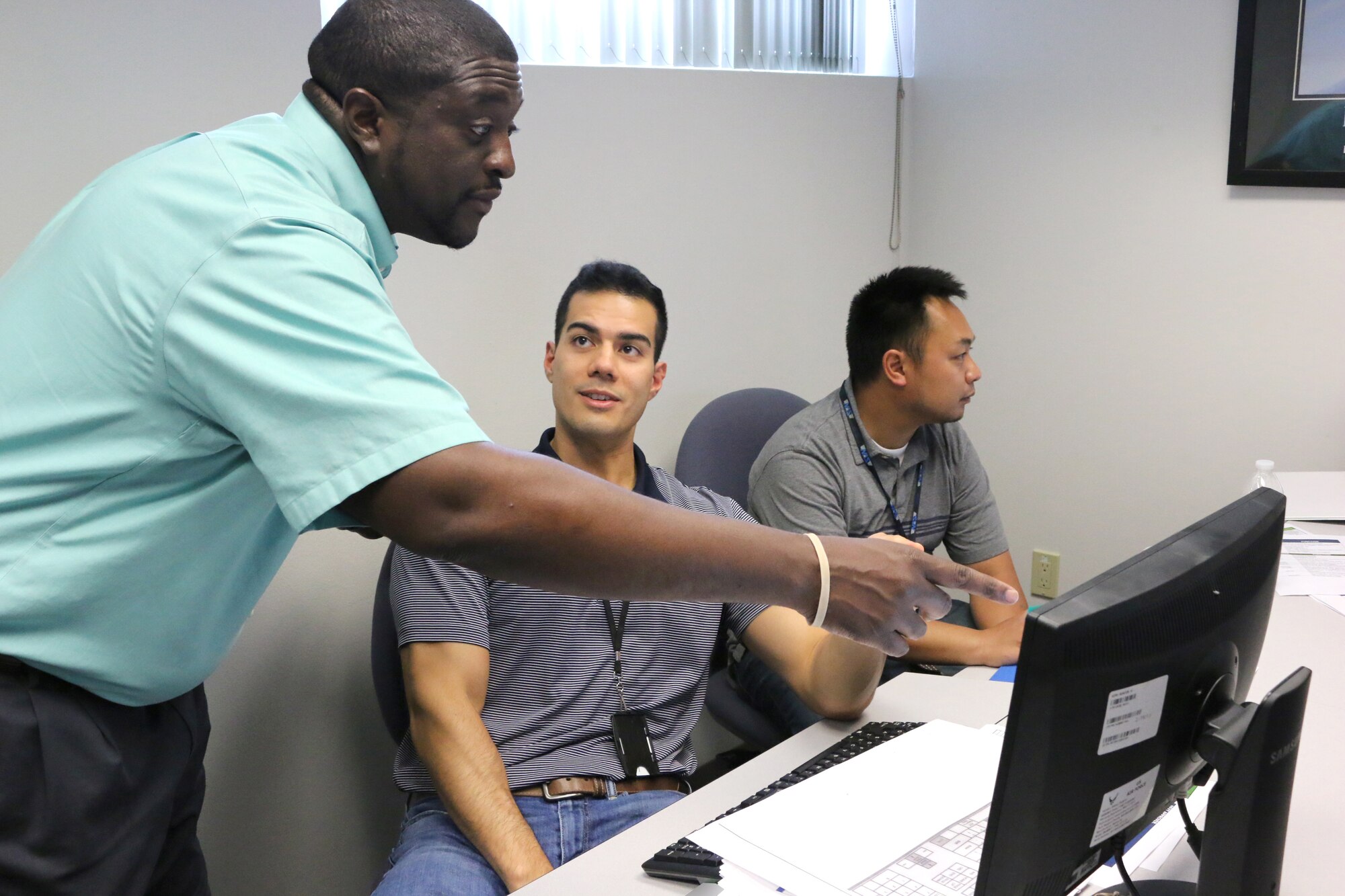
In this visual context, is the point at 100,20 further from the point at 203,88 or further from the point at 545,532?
the point at 545,532

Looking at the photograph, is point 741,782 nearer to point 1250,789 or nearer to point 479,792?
point 479,792

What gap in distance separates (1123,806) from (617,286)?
4.51 feet

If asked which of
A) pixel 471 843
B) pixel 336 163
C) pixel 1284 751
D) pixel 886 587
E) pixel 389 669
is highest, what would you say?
pixel 336 163

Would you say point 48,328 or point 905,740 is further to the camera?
point 905,740

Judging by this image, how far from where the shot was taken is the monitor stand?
869mm

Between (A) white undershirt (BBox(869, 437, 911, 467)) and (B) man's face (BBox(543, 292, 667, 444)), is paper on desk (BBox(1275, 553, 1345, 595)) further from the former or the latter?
(B) man's face (BBox(543, 292, 667, 444))

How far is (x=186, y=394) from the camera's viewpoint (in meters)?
0.86

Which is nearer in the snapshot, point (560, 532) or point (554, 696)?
point (560, 532)

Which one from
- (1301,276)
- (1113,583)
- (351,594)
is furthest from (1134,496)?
(1113,583)

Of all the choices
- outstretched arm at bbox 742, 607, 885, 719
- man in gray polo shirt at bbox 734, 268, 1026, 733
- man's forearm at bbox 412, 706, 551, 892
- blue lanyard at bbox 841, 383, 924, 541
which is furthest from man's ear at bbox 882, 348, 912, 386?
man's forearm at bbox 412, 706, 551, 892

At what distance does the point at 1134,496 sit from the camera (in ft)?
9.96

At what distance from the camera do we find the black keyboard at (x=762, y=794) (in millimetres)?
1056

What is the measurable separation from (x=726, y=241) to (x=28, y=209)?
1.66 m

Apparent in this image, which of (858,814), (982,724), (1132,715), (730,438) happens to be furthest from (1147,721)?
(730,438)
